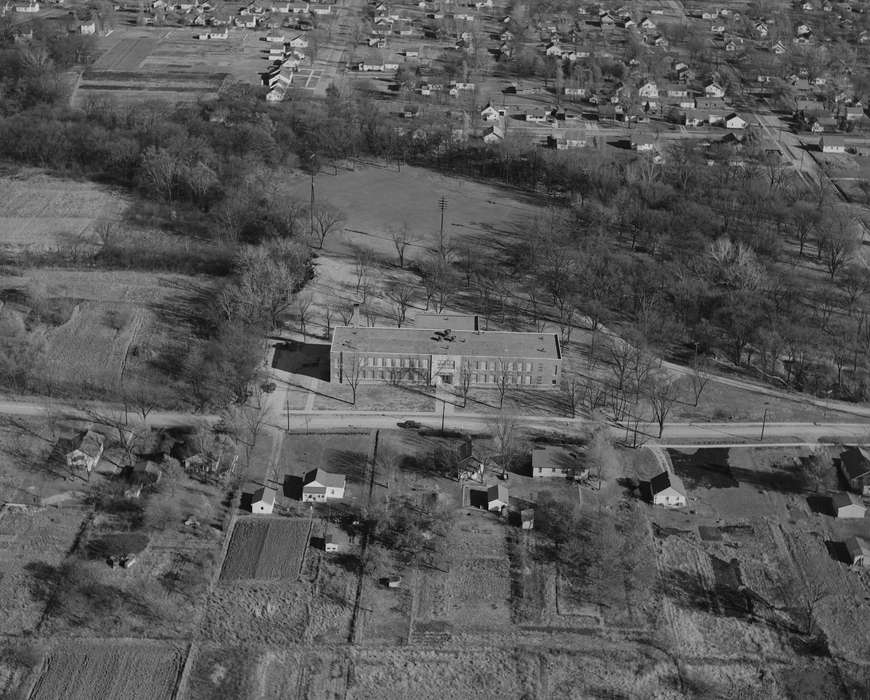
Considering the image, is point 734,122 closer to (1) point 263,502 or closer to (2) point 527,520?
(2) point 527,520

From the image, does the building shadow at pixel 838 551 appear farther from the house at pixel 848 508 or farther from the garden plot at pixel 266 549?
the garden plot at pixel 266 549

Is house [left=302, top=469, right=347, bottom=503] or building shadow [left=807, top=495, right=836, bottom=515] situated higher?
house [left=302, top=469, right=347, bottom=503]

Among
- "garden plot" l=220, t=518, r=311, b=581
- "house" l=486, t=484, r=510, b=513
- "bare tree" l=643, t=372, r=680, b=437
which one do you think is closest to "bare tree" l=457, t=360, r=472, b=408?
"house" l=486, t=484, r=510, b=513

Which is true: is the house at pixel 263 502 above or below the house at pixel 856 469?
above

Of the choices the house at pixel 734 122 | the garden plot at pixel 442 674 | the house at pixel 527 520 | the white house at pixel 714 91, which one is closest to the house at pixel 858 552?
the house at pixel 527 520

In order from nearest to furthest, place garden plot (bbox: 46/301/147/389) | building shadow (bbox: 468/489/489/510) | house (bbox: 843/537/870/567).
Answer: house (bbox: 843/537/870/567)
building shadow (bbox: 468/489/489/510)
garden plot (bbox: 46/301/147/389)

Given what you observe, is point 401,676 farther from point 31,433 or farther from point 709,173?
point 709,173

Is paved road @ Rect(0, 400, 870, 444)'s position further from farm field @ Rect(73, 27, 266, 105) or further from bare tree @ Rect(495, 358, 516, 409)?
farm field @ Rect(73, 27, 266, 105)
